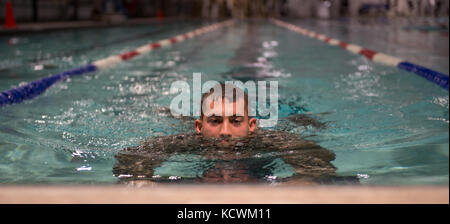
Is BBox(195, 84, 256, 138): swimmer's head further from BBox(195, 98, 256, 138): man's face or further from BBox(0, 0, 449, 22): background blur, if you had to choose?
BBox(0, 0, 449, 22): background blur

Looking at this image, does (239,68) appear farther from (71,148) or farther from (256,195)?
(256,195)

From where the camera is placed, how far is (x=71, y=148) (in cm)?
262

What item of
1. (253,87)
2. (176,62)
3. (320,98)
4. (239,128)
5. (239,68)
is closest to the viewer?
(239,128)

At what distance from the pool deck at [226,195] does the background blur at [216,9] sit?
13266 mm

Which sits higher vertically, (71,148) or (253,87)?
(253,87)

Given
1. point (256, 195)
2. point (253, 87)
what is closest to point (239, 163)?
point (256, 195)

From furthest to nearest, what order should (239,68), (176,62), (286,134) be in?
(176,62), (239,68), (286,134)

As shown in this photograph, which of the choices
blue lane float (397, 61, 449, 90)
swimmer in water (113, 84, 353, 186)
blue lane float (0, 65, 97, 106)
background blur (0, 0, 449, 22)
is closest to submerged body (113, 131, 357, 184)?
swimmer in water (113, 84, 353, 186)

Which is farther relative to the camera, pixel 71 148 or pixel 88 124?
pixel 88 124

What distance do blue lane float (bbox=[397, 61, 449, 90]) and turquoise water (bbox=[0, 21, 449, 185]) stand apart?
7 centimetres

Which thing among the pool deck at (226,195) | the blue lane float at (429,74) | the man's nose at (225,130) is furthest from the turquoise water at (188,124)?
the pool deck at (226,195)

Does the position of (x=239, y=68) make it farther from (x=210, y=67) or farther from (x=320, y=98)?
(x=320, y=98)

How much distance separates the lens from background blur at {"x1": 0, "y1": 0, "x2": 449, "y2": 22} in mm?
16203

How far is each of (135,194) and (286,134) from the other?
1.81 meters
